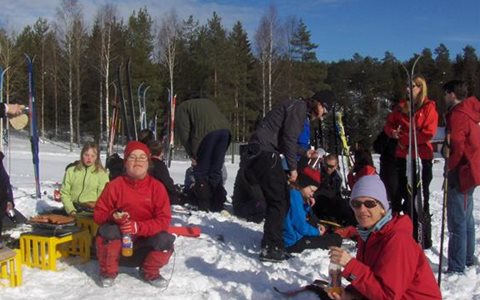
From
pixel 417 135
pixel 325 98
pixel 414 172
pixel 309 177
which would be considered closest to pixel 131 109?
pixel 309 177

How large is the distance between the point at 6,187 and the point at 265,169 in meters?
2.39

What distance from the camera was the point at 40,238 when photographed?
13.1 ft

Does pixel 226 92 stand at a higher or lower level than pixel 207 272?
higher

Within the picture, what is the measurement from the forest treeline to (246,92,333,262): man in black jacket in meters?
21.6

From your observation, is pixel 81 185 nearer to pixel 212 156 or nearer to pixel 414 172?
pixel 212 156

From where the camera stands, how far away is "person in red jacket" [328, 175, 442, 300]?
2406 millimetres

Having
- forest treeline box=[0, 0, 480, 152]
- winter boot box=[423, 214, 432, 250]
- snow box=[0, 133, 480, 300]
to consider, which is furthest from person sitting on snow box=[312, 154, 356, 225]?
Answer: forest treeline box=[0, 0, 480, 152]

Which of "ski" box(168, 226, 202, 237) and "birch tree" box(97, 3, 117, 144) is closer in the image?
"ski" box(168, 226, 202, 237)

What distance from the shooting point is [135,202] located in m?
3.88

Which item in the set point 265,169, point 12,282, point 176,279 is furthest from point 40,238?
point 265,169

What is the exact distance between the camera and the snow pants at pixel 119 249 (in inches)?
142

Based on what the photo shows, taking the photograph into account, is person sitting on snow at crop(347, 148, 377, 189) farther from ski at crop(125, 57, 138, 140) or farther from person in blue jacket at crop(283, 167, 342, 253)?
ski at crop(125, 57, 138, 140)

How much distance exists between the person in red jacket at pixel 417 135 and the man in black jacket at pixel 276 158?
0.97m

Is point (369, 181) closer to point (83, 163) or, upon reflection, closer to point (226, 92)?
point (83, 163)
